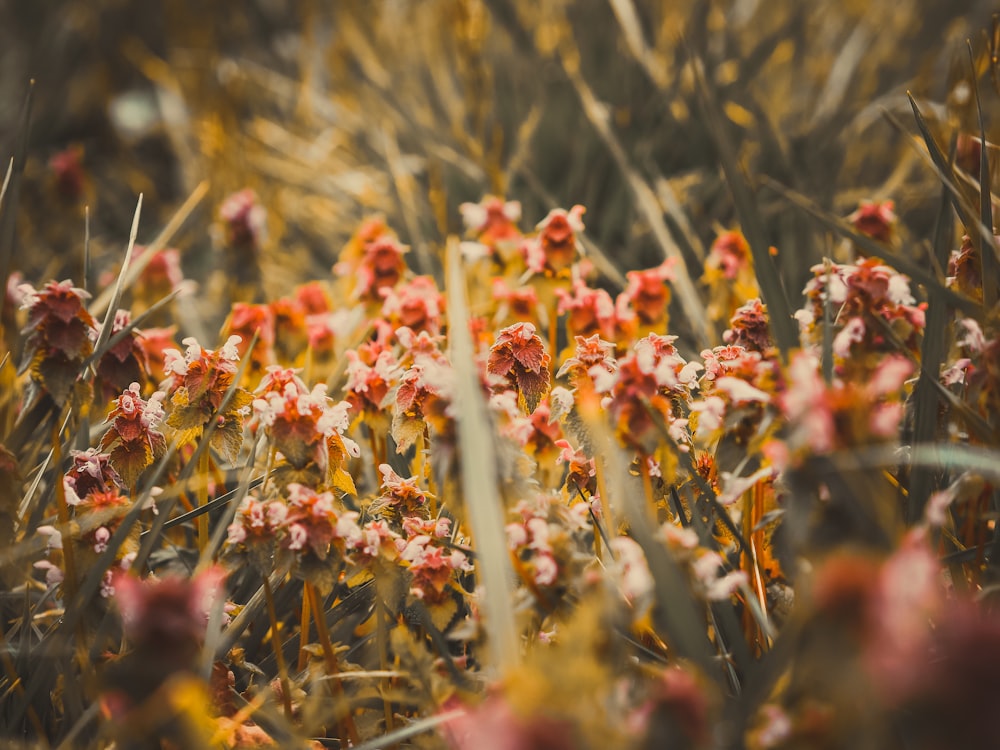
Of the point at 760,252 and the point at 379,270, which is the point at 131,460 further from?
the point at 760,252

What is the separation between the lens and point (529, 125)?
1.85m

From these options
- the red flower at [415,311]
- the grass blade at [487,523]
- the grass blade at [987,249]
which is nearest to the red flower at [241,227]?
the red flower at [415,311]

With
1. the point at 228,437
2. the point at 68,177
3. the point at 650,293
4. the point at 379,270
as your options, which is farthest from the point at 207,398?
the point at 68,177

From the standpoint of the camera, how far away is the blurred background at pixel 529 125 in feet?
6.26

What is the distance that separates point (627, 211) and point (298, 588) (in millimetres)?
1330

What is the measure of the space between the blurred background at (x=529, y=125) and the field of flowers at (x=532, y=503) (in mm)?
339

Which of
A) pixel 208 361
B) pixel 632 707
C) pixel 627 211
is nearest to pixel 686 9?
pixel 627 211

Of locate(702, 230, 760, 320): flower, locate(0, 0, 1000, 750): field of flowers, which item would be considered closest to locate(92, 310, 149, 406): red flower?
locate(0, 0, 1000, 750): field of flowers

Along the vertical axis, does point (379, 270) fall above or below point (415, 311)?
above

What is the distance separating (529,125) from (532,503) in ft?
4.38

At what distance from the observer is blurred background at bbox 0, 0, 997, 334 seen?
6.26 feet

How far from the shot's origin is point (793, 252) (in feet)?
5.92

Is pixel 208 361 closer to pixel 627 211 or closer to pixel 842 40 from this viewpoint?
pixel 627 211

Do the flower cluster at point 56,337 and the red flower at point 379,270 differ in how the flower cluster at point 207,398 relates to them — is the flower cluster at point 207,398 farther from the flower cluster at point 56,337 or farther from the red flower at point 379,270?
the red flower at point 379,270
